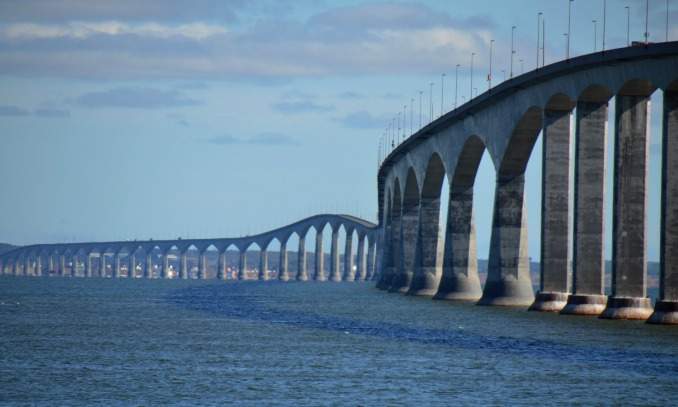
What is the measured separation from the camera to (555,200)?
77.7 meters

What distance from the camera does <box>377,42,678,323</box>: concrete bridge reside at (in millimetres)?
62562

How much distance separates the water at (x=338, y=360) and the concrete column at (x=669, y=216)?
1.29 meters

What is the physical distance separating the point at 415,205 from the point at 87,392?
3930 inches

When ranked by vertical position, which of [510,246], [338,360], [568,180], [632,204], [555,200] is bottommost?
[338,360]

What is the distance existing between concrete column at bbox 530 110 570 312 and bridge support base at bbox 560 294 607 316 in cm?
481

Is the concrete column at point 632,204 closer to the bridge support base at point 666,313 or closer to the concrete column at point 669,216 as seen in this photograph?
the concrete column at point 669,216

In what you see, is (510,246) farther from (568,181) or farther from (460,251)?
(460,251)

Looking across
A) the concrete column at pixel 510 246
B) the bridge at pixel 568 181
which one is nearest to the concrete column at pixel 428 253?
the bridge at pixel 568 181

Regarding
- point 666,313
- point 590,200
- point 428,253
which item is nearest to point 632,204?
point 590,200

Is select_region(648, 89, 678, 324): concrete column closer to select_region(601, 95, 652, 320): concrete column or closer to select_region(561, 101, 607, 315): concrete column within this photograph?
select_region(601, 95, 652, 320): concrete column

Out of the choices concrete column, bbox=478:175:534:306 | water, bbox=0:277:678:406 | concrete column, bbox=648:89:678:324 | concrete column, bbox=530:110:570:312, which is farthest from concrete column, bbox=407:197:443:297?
Answer: concrete column, bbox=648:89:678:324

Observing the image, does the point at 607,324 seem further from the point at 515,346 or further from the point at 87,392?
the point at 87,392

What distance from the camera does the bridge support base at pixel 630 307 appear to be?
66.2 metres

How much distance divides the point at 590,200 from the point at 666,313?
40.3 ft
